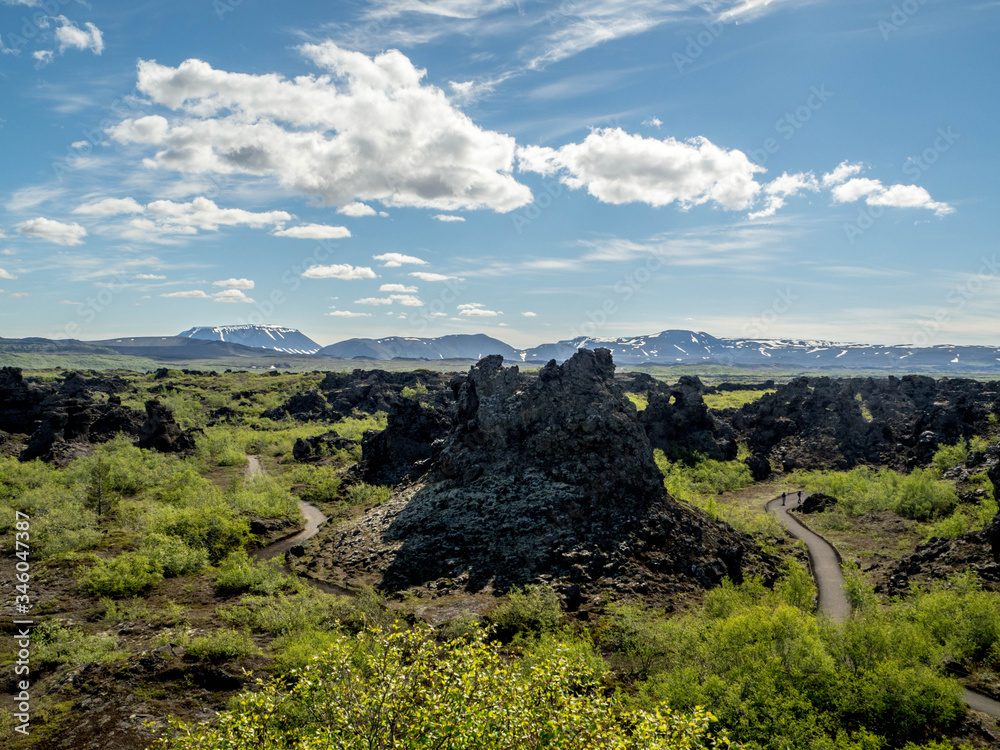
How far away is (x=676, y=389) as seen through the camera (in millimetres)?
93500

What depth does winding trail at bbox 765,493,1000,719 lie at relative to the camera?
76.6ft

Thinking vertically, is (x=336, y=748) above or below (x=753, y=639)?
above

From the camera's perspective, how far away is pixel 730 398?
178125 mm

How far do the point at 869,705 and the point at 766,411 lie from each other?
89887 millimetres

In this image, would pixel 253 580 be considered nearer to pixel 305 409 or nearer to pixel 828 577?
pixel 828 577

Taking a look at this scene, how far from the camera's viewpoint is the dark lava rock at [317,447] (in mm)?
86375

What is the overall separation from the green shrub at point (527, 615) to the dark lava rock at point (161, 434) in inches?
2779

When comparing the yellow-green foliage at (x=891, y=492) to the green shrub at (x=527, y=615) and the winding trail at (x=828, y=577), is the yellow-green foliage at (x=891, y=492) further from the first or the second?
the green shrub at (x=527, y=615)

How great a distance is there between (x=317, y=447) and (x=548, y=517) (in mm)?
60669

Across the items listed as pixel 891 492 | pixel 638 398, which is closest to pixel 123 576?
pixel 891 492

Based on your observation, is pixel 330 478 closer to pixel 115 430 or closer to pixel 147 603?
pixel 147 603

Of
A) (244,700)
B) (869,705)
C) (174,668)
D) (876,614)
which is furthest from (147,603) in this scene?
(876,614)

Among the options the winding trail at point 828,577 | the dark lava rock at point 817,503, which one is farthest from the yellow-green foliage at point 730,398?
the winding trail at point 828,577

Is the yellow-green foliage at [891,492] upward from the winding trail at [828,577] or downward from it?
upward
